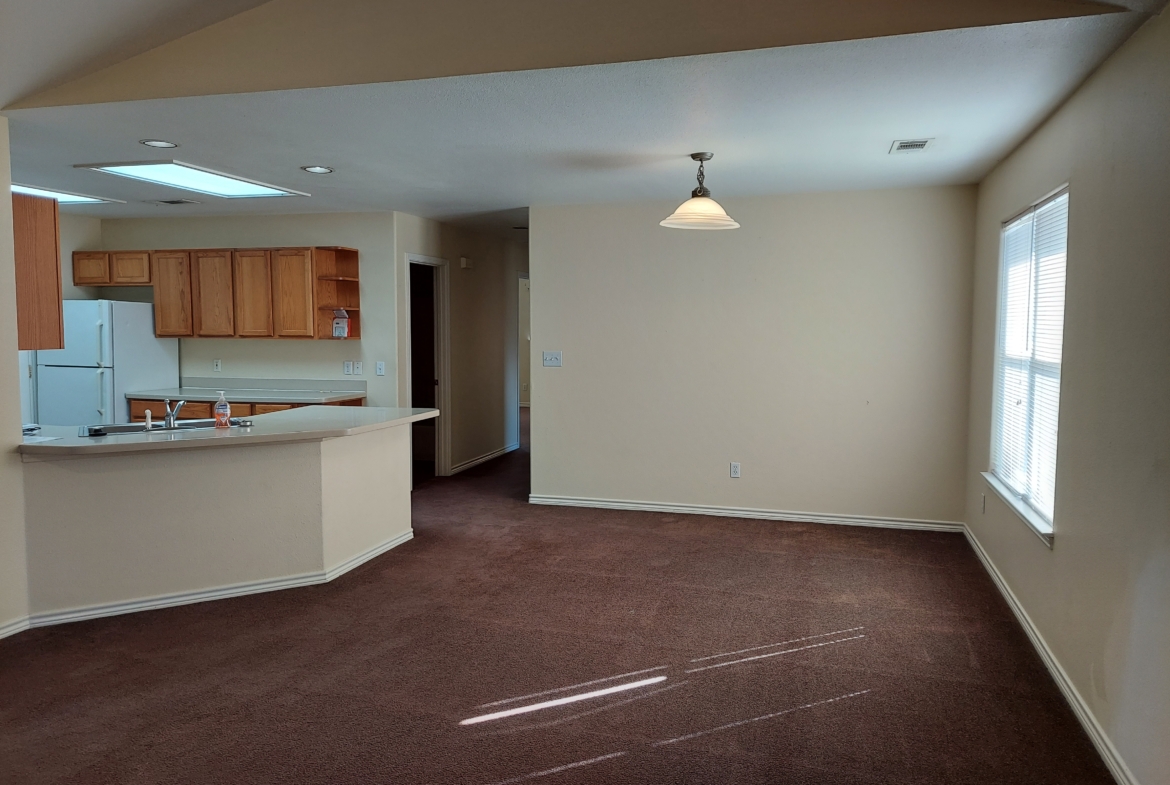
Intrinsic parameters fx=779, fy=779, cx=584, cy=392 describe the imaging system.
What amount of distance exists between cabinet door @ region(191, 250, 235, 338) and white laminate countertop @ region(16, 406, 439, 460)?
207cm

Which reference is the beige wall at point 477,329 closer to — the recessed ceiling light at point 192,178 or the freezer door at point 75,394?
the recessed ceiling light at point 192,178

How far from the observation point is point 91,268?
6.70m

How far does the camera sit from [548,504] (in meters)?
6.13

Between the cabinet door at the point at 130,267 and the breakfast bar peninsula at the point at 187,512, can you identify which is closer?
the breakfast bar peninsula at the point at 187,512

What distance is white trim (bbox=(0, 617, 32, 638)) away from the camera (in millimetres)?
3484

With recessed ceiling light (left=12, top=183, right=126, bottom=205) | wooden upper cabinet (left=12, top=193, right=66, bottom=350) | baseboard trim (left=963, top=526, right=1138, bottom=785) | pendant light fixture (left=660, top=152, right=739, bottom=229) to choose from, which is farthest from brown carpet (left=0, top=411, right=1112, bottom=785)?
recessed ceiling light (left=12, top=183, right=126, bottom=205)

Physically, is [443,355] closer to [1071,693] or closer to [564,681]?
[564,681]

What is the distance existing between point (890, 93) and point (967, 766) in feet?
7.98

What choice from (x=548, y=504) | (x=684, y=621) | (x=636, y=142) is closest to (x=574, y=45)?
(x=636, y=142)

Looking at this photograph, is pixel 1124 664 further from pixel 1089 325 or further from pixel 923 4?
pixel 923 4

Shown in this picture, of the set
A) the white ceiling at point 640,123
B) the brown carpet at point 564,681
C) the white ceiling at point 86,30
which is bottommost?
the brown carpet at point 564,681

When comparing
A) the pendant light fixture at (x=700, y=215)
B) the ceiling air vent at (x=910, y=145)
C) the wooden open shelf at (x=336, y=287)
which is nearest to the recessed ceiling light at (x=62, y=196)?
the wooden open shelf at (x=336, y=287)

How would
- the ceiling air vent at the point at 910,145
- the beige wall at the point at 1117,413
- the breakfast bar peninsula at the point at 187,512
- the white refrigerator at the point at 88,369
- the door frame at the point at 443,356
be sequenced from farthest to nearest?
the door frame at the point at 443,356 → the white refrigerator at the point at 88,369 → the ceiling air vent at the point at 910,145 → the breakfast bar peninsula at the point at 187,512 → the beige wall at the point at 1117,413

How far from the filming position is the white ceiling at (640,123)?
2.73 metres
